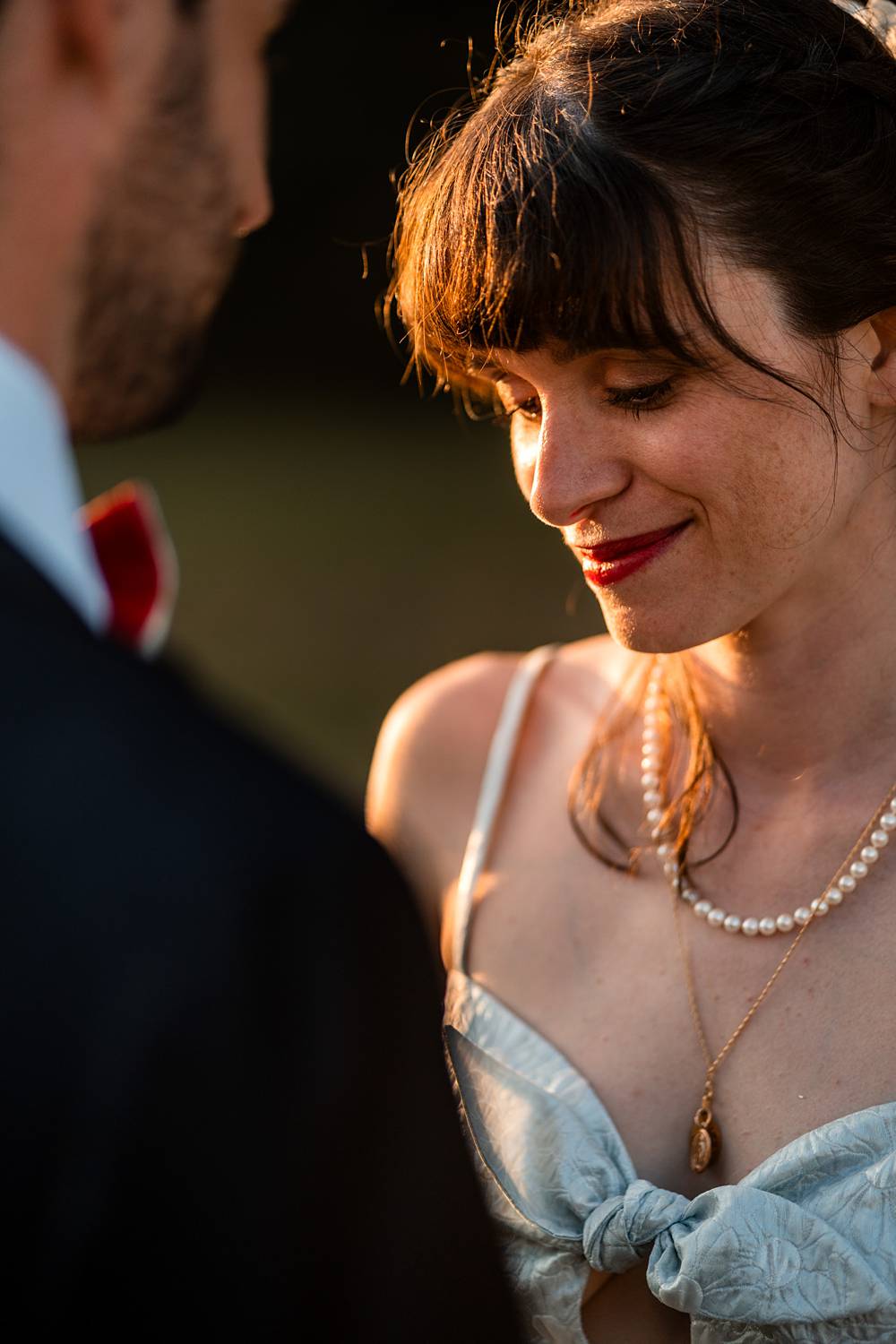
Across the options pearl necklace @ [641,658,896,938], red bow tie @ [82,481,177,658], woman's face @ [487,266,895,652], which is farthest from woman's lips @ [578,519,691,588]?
red bow tie @ [82,481,177,658]

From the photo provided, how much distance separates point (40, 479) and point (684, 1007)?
111 cm

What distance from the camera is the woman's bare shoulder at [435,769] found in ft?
6.57

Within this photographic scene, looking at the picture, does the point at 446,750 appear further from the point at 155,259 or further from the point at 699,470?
the point at 155,259

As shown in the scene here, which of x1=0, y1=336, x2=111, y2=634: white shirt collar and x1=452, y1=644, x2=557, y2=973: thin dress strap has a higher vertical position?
x1=0, y1=336, x2=111, y2=634: white shirt collar

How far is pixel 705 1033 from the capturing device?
1628 millimetres

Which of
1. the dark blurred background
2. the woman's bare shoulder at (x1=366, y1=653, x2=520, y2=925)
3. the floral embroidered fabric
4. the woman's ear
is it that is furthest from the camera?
the dark blurred background

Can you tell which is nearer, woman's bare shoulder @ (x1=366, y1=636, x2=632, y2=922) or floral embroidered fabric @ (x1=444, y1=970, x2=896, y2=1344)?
floral embroidered fabric @ (x1=444, y1=970, x2=896, y2=1344)

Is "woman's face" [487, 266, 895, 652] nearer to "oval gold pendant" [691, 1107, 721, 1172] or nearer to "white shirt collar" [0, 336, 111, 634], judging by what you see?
"oval gold pendant" [691, 1107, 721, 1172]

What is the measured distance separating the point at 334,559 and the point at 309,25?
365 cm

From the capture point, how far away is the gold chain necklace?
5.07 feet

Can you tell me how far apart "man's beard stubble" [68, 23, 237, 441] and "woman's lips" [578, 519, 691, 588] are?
0.72m

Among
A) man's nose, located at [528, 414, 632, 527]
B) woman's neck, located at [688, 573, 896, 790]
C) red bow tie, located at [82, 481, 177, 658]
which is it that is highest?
red bow tie, located at [82, 481, 177, 658]

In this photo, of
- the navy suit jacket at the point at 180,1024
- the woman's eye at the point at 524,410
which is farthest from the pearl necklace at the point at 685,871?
the navy suit jacket at the point at 180,1024

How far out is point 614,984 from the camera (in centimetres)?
173
